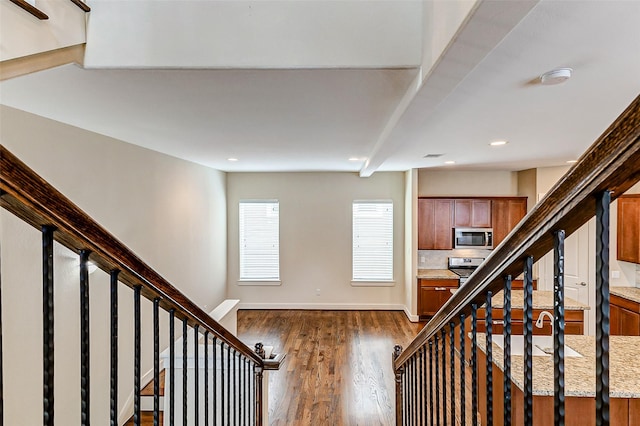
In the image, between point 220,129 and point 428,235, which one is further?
point 428,235

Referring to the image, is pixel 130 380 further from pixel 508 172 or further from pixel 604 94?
pixel 508 172

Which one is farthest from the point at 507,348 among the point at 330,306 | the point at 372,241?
the point at 330,306

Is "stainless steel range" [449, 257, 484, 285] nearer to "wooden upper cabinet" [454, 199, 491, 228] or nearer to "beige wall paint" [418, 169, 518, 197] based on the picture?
"wooden upper cabinet" [454, 199, 491, 228]

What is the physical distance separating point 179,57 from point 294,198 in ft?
17.5

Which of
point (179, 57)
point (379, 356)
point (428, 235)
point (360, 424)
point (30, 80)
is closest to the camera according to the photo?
point (179, 57)

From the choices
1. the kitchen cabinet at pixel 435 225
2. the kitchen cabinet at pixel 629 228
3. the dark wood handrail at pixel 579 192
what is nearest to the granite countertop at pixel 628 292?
the kitchen cabinet at pixel 629 228

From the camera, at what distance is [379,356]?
195 inches

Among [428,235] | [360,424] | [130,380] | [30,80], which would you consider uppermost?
[30,80]

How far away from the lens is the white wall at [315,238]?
7.04 metres

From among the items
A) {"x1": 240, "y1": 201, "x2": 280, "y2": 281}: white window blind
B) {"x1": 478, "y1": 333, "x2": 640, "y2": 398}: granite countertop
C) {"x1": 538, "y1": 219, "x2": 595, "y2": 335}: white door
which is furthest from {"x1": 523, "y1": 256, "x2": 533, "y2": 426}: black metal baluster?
{"x1": 240, "y1": 201, "x2": 280, "y2": 281}: white window blind

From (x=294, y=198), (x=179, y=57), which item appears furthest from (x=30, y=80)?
(x=294, y=198)

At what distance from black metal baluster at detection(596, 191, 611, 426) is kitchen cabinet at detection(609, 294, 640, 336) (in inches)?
198

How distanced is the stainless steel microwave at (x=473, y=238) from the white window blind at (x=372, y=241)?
1.22m

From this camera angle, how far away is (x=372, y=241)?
710 centimetres
